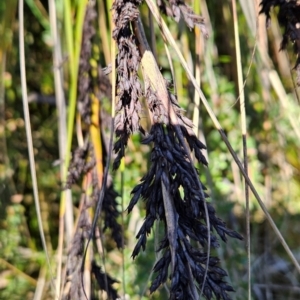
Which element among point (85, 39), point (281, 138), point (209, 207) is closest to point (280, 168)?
point (281, 138)

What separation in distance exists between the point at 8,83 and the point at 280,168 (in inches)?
33.1

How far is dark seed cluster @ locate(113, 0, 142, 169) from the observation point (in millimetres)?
550

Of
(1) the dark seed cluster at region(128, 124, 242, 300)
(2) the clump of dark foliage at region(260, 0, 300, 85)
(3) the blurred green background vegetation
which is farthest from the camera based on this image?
(3) the blurred green background vegetation

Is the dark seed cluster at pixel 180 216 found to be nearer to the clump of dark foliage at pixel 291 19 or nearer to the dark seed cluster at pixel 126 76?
the dark seed cluster at pixel 126 76

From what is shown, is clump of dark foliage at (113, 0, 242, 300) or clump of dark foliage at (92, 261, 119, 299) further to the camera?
clump of dark foliage at (92, 261, 119, 299)

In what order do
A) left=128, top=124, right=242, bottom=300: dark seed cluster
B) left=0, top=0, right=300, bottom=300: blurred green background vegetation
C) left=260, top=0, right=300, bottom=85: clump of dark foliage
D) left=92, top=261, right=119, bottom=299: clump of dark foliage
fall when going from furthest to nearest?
1. left=0, top=0, right=300, bottom=300: blurred green background vegetation
2. left=92, top=261, right=119, bottom=299: clump of dark foliage
3. left=260, top=0, right=300, bottom=85: clump of dark foliage
4. left=128, top=124, right=242, bottom=300: dark seed cluster

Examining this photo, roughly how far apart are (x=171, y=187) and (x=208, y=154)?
923mm

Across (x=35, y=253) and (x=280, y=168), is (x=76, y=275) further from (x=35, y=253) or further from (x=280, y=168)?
(x=280, y=168)

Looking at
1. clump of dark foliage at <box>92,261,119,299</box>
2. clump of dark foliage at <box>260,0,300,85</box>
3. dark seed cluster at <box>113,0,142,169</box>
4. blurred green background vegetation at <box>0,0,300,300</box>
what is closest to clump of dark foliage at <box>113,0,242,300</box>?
dark seed cluster at <box>113,0,142,169</box>

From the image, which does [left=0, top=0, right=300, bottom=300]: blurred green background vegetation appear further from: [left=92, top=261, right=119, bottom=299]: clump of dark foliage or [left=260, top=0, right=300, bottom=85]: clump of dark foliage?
[left=260, top=0, right=300, bottom=85]: clump of dark foliage

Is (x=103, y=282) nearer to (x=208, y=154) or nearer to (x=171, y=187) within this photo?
(x=171, y=187)

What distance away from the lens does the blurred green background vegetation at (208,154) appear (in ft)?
4.30

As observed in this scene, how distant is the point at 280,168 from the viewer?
1638 mm

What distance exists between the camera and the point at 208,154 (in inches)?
57.1
